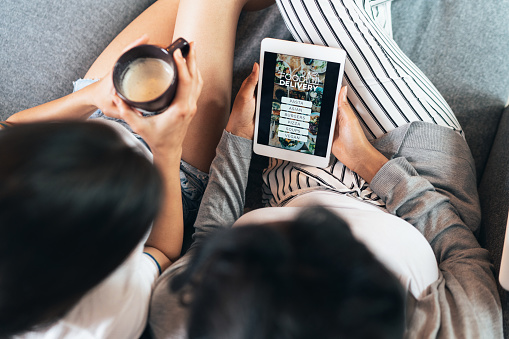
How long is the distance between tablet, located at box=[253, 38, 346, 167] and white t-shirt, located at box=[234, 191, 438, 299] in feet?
0.67

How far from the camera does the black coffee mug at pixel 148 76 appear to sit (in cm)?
55

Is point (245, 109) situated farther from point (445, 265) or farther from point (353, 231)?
point (445, 265)

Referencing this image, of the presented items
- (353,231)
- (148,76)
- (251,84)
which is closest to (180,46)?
(148,76)

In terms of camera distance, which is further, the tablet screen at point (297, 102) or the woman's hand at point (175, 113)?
the tablet screen at point (297, 102)

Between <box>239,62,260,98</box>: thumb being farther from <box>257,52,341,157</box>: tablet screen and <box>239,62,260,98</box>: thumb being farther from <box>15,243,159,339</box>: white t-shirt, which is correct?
<box>15,243,159,339</box>: white t-shirt

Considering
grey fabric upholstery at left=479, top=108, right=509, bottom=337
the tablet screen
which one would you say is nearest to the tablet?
the tablet screen

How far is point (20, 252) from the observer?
42cm

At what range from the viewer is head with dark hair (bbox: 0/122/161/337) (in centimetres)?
41

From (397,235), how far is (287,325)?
0.30m

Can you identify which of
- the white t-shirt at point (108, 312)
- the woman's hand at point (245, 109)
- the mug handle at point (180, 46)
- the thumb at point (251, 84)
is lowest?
the white t-shirt at point (108, 312)

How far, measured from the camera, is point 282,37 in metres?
1.08

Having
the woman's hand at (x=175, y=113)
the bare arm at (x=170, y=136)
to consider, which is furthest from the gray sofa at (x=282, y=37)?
the woman's hand at (x=175, y=113)

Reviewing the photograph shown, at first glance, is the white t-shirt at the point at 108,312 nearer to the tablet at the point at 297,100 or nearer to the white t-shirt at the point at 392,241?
the white t-shirt at the point at 392,241

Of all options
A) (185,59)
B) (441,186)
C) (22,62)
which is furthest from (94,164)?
(22,62)
